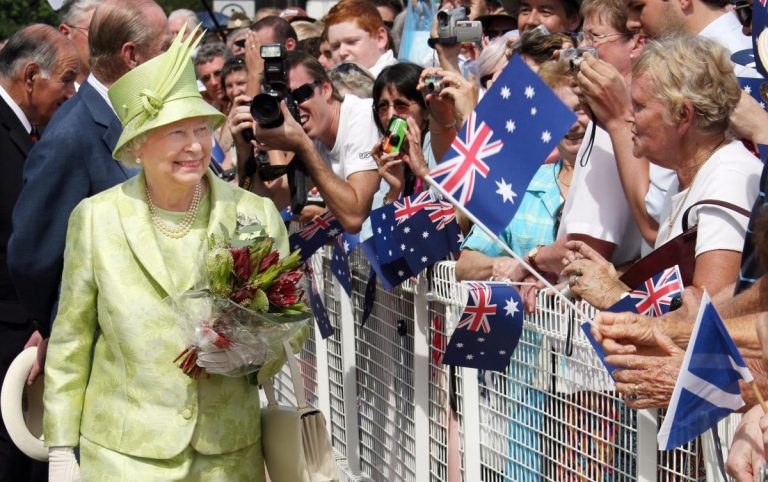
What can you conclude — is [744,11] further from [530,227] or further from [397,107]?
[397,107]

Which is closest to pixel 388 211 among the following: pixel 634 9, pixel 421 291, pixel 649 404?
pixel 421 291

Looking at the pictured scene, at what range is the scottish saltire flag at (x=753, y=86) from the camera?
4.32 m

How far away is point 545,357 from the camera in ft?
13.6

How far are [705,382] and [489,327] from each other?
4.94 feet

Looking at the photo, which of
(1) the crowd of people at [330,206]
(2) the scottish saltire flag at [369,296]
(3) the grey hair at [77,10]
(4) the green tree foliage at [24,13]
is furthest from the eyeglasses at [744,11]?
(4) the green tree foliage at [24,13]

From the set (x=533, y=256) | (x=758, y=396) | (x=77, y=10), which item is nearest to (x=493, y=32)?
(x=77, y=10)

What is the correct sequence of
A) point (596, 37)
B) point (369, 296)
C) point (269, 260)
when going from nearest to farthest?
1. point (269, 260)
2. point (596, 37)
3. point (369, 296)

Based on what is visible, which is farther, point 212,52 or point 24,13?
point 24,13

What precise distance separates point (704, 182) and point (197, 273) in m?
1.66

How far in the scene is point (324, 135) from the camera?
6.30m

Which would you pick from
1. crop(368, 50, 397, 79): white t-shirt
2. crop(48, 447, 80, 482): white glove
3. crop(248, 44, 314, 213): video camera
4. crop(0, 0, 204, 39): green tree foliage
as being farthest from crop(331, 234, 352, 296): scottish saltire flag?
crop(0, 0, 204, 39): green tree foliage

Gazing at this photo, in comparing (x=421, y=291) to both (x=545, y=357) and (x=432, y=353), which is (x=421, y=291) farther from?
(x=545, y=357)

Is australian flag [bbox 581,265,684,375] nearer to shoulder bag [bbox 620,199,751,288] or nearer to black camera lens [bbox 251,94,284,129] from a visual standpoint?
shoulder bag [bbox 620,199,751,288]

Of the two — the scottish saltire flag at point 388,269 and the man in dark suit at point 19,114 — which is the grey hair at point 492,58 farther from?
the man in dark suit at point 19,114
